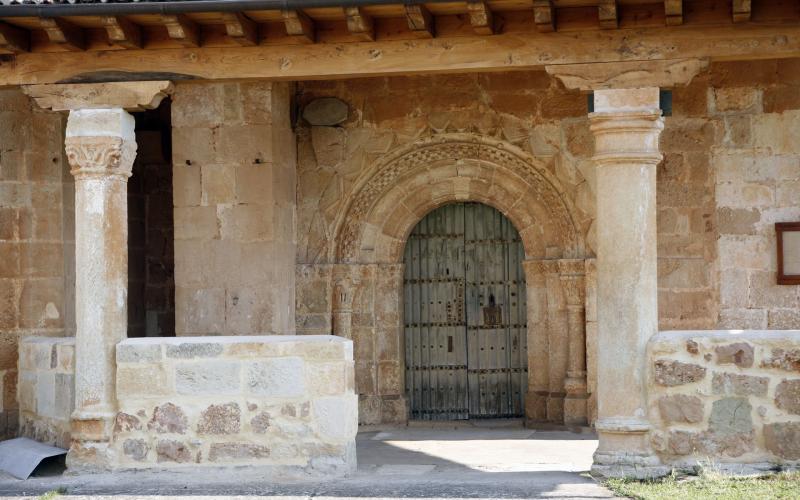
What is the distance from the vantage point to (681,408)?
7938mm

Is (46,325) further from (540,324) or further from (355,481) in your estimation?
(540,324)

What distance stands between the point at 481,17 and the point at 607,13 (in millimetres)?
803

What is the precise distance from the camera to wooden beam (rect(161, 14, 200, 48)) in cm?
812

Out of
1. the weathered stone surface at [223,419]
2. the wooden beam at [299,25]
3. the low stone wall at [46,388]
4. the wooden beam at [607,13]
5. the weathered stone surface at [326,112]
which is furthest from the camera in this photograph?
the weathered stone surface at [326,112]

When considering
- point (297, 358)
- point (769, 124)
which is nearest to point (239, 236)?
point (297, 358)

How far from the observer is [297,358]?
8.17 meters

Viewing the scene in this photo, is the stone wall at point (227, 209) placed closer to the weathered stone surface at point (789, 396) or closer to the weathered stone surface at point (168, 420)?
the weathered stone surface at point (168, 420)

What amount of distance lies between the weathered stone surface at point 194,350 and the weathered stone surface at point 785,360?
11.7 ft

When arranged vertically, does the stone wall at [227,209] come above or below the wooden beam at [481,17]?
below

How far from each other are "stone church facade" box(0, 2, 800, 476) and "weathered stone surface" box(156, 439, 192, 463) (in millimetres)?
17

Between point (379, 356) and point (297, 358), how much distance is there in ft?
10.0

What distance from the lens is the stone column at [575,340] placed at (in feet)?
35.0

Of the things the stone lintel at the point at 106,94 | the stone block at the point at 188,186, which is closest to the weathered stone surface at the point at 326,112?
the stone block at the point at 188,186

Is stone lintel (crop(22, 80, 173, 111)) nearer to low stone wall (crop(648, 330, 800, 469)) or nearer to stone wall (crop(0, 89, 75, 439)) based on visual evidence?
stone wall (crop(0, 89, 75, 439))
